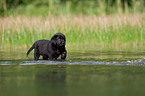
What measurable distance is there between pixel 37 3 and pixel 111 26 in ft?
63.7

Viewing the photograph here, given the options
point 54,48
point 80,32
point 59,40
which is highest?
point 80,32

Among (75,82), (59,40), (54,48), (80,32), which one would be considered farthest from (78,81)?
(80,32)

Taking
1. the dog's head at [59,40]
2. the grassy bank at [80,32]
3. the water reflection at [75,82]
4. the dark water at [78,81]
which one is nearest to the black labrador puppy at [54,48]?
the dog's head at [59,40]

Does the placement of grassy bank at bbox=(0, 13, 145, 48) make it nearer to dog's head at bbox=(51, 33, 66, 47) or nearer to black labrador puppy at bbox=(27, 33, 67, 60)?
black labrador puppy at bbox=(27, 33, 67, 60)

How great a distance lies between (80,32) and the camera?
53.4ft

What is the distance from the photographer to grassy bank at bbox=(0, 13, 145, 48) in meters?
15.8

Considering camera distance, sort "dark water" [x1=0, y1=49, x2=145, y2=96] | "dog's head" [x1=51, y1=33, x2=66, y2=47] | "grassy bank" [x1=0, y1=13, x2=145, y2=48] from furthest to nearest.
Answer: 1. "grassy bank" [x1=0, y1=13, x2=145, y2=48]
2. "dog's head" [x1=51, y1=33, x2=66, y2=47]
3. "dark water" [x1=0, y1=49, x2=145, y2=96]

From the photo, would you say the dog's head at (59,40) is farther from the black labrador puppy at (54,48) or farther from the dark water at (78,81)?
the dark water at (78,81)

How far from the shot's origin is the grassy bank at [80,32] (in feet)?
51.9

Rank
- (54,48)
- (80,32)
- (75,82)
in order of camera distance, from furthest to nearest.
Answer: (80,32), (54,48), (75,82)

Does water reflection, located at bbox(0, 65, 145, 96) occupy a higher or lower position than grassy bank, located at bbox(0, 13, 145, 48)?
lower

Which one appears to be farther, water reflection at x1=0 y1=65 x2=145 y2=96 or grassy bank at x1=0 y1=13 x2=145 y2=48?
grassy bank at x1=0 y1=13 x2=145 y2=48

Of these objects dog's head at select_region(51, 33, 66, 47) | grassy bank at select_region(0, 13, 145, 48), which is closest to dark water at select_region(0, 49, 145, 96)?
A: dog's head at select_region(51, 33, 66, 47)

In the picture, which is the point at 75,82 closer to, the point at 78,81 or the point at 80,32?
the point at 78,81
